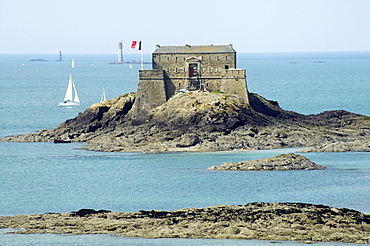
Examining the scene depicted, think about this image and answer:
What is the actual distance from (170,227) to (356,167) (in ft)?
73.9

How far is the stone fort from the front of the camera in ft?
241

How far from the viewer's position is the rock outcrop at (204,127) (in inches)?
2584

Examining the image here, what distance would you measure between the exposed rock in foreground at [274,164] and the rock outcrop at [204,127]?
7.40 m

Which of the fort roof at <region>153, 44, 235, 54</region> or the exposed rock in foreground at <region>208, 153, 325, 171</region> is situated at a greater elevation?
the fort roof at <region>153, 44, 235, 54</region>

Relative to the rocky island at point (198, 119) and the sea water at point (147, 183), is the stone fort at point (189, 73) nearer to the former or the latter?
the rocky island at point (198, 119)

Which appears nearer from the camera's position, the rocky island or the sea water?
the sea water

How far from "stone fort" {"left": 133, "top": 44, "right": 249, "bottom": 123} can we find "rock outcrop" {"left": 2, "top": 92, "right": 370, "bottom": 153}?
1744 millimetres

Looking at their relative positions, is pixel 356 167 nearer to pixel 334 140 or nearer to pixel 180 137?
pixel 334 140

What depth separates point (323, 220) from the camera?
3934 cm

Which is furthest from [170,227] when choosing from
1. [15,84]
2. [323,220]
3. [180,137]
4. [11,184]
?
[15,84]

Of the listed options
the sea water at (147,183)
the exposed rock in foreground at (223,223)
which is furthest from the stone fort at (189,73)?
the exposed rock in foreground at (223,223)

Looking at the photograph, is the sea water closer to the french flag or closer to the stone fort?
the stone fort

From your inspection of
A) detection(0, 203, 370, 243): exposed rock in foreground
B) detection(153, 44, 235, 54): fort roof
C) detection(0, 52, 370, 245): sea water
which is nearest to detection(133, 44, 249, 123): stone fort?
detection(153, 44, 235, 54): fort roof

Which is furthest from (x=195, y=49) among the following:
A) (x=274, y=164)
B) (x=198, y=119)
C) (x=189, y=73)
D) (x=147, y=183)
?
(x=147, y=183)
